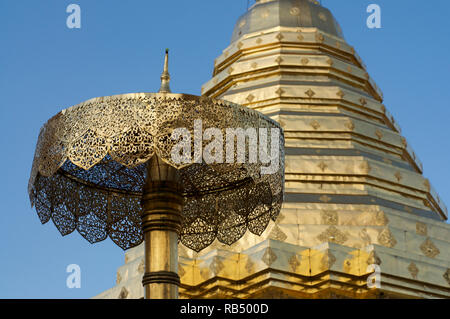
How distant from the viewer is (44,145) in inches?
384

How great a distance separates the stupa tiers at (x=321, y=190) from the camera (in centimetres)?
2005

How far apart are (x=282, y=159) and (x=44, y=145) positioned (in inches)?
98.7

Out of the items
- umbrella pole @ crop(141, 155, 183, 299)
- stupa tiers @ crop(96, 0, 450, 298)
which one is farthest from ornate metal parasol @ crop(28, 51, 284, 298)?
stupa tiers @ crop(96, 0, 450, 298)

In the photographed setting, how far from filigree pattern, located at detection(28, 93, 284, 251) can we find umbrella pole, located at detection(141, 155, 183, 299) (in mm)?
349

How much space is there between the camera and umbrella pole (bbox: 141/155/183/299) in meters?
9.15

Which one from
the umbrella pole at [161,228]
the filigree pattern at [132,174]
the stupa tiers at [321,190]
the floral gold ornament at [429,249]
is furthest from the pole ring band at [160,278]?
the floral gold ornament at [429,249]

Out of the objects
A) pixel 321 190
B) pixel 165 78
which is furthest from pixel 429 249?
pixel 165 78

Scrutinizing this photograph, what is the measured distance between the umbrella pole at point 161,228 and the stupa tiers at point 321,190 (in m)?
10.2

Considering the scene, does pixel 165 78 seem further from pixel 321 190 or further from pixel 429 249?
pixel 429 249

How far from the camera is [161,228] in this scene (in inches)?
370

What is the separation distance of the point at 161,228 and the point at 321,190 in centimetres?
1332
